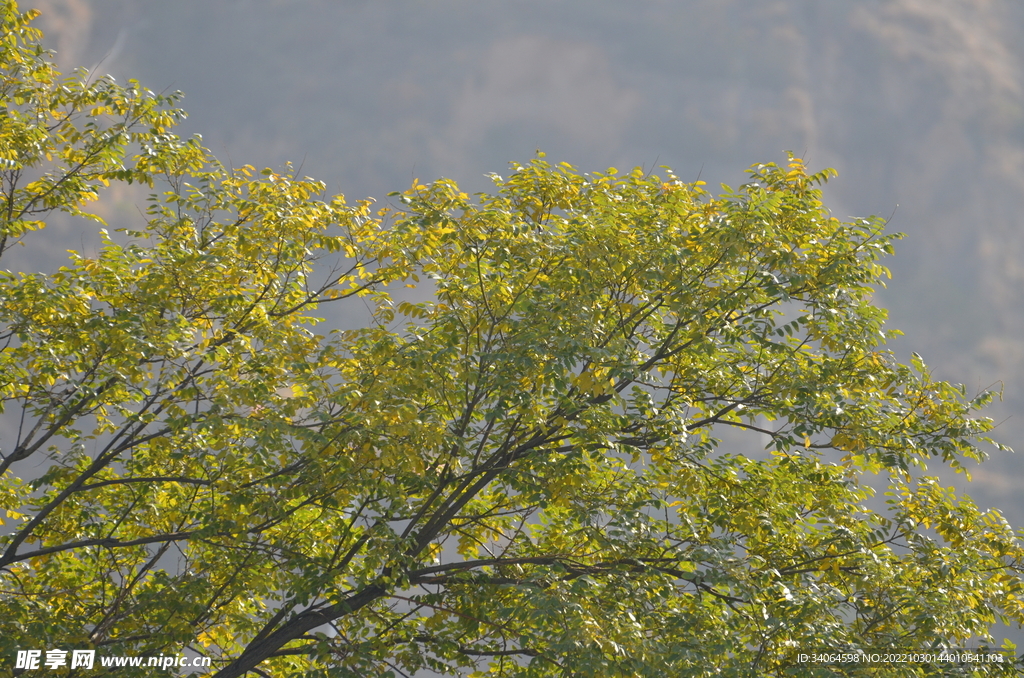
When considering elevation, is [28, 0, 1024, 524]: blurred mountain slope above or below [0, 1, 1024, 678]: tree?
above

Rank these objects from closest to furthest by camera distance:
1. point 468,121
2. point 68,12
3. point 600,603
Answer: point 600,603
point 68,12
point 468,121

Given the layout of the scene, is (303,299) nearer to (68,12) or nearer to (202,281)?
(202,281)

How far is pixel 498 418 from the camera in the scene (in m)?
9.98

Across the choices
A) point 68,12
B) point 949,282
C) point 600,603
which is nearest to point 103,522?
point 600,603

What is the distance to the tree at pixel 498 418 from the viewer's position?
9.02 metres

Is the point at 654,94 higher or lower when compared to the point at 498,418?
higher

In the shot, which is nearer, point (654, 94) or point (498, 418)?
point (498, 418)

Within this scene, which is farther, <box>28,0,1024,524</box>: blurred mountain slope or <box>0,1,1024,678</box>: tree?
<box>28,0,1024,524</box>: blurred mountain slope

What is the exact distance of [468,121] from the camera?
231ft

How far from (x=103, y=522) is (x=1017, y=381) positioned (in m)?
60.3

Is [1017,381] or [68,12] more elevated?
[68,12]

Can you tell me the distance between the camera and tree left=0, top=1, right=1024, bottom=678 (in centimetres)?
902

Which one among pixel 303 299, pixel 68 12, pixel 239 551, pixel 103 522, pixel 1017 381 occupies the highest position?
pixel 68 12

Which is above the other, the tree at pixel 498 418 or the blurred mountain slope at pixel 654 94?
the blurred mountain slope at pixel 654 94
